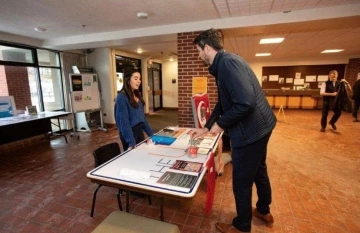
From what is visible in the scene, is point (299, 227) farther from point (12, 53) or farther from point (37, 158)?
point (12, 53)

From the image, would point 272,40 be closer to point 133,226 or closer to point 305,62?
point 305,62

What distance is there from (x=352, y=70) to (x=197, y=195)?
9.92 meters

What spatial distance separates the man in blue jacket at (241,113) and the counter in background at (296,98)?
854 cm

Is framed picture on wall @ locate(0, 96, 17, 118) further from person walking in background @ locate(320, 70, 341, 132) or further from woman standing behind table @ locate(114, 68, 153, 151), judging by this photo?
person walking in background @ locate(320, 70, 341, 132)

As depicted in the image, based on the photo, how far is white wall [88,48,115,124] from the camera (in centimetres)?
588

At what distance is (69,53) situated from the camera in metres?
5.63

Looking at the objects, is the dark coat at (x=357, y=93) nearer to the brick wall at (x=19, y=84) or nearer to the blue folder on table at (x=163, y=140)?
the blue folder on table at (x=163, y=140)

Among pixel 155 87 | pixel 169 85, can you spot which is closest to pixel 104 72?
pixel 155 87

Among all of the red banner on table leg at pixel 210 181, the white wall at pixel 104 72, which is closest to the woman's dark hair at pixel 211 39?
the red banner on table leg at pixel 210 181

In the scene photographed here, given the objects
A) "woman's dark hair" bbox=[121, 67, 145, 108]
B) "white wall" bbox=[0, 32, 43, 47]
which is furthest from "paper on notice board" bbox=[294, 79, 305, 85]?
"white wall" bbox=[0, 32, 43, 47]

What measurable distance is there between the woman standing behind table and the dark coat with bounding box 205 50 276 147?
99 cm

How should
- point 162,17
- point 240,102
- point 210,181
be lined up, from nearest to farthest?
point 240,102 → point 210,181 → point 162,17

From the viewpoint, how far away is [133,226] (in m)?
1.17

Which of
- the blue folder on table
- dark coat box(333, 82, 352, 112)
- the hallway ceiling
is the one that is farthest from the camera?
dark coat box(333, 82, 352, 112)
